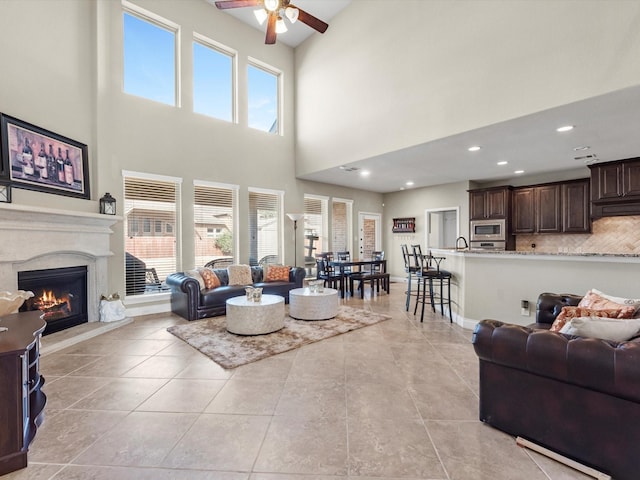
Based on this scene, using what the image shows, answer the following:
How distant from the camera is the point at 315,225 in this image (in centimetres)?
809

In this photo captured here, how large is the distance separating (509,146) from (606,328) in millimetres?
3863

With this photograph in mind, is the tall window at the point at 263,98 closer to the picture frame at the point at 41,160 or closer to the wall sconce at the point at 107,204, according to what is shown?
the wall sconce at the point at 107,204

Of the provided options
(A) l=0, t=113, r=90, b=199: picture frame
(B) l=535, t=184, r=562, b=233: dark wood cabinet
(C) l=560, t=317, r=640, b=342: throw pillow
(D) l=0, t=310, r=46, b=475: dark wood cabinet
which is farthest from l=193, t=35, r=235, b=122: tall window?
(B) l=535, t=184, r=562, b=233: dark wood cabinet

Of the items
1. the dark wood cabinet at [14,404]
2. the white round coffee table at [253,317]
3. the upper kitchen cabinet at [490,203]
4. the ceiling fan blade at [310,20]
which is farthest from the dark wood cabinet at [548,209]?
the dark wood cabinet at [14,404]

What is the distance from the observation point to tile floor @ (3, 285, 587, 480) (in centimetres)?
170

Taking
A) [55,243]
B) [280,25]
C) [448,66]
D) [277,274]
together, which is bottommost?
[277,274]

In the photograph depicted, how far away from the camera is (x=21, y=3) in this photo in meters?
3.69

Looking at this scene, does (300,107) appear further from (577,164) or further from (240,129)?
(577,164)

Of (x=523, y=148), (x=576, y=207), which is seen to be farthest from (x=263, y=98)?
(x=576, y=207)

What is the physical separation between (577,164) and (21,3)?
30.2 ft

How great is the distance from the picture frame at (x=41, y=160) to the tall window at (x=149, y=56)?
5.12 ft

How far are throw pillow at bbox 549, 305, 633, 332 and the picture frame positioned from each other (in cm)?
559

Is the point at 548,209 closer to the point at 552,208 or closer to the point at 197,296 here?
the point at 552,208

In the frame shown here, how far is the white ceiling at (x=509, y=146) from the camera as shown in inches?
138
